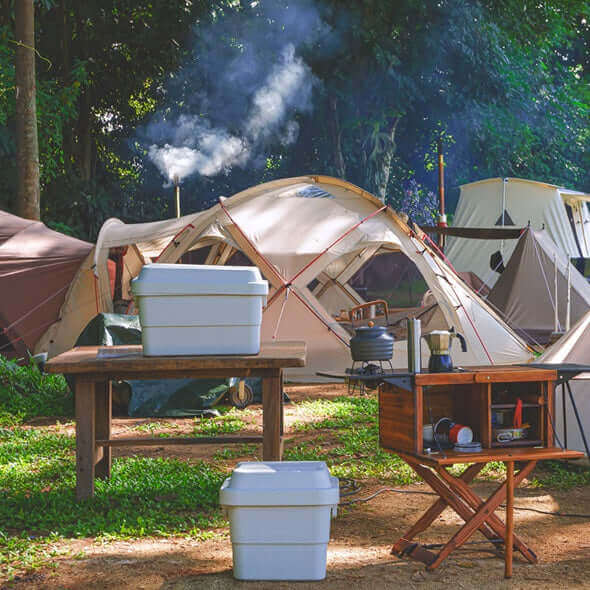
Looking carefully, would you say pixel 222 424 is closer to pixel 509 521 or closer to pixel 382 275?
pixel 509 521

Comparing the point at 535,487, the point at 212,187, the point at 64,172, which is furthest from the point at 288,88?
the point at 535,487

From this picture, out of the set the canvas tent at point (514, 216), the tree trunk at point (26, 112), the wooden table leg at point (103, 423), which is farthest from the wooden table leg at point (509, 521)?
the canvas tent at point (514, 216)

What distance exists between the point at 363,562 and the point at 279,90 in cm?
1875

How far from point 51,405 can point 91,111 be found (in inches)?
505

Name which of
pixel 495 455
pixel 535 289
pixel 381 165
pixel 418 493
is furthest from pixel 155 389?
pixel 381 165

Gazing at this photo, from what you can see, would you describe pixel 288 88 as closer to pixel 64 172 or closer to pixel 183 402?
pixel 64 172

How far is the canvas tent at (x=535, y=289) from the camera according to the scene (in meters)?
12.9

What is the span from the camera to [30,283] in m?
10.5

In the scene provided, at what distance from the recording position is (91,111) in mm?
19625

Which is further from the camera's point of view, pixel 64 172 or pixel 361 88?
pixel 361 88

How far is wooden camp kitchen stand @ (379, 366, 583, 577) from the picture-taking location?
372 cm

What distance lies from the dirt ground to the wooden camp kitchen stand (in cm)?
11

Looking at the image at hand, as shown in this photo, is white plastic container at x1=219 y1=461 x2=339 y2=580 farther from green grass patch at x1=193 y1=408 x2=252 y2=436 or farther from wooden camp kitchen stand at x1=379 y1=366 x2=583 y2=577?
green grass patch at x1=193 y1=408 x2=252 y2=436

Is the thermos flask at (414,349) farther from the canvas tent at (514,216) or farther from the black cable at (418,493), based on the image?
the canvas tent at (514,216)
